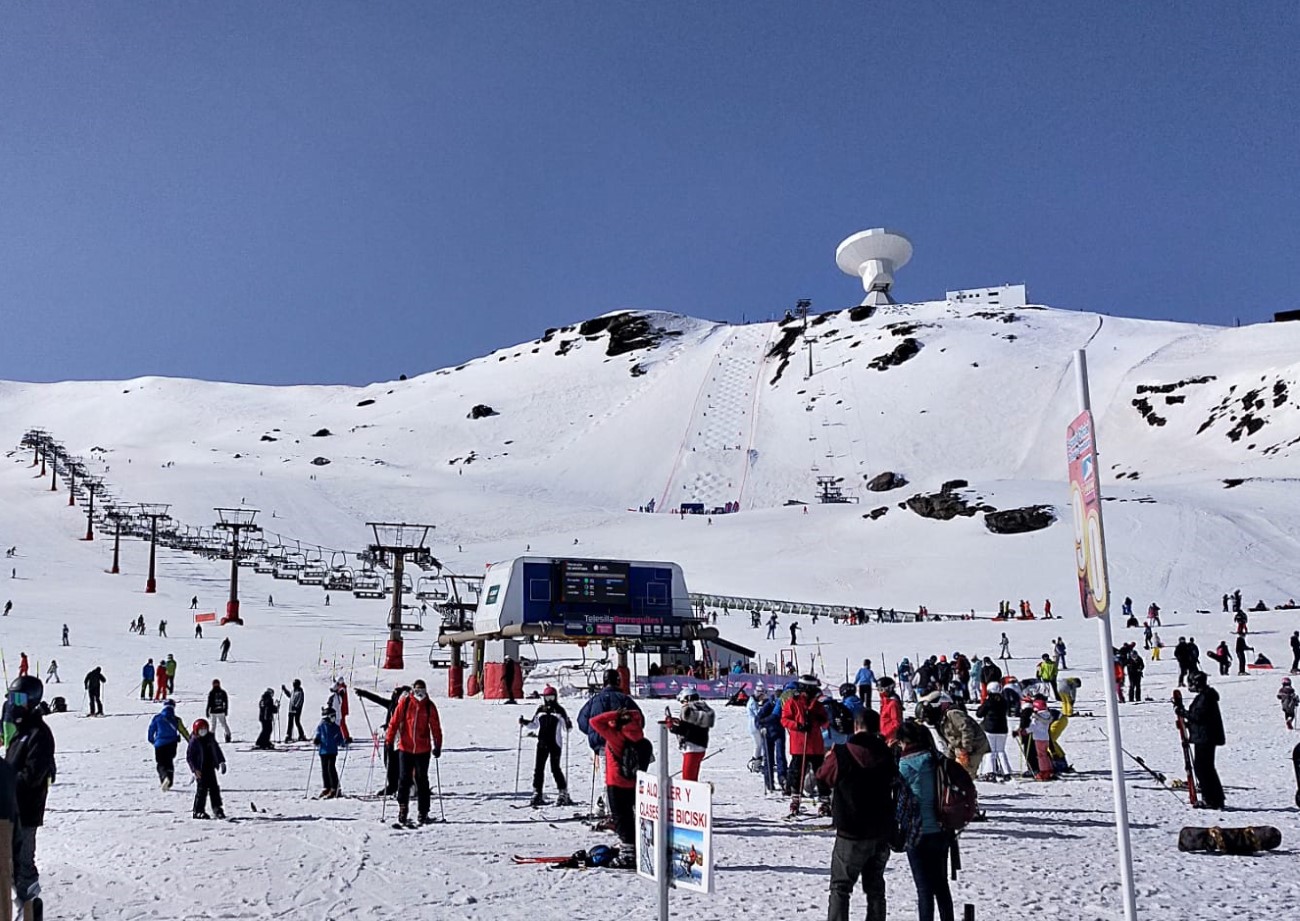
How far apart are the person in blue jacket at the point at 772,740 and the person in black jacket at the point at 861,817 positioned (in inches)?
246

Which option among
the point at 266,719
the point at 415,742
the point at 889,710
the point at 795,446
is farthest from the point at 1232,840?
the point at 795,446

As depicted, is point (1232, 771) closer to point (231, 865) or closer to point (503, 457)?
point (231, 865)

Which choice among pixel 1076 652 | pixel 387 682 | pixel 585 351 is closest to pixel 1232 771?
pixel 1076 652

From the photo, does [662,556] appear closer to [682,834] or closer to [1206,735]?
[1206,735]

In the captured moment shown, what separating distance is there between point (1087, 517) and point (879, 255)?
163423mm

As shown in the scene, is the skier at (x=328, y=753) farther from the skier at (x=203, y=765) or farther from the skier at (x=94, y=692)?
the skier at (x=94, y=692)

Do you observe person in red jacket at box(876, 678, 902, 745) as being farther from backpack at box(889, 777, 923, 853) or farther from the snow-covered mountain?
the snow-covered mountain

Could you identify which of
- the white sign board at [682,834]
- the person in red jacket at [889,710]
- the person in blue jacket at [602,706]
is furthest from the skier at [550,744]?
the white sign board at [682,834]

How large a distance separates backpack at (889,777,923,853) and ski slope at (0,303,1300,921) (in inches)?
53.0

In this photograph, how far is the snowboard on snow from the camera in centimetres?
933

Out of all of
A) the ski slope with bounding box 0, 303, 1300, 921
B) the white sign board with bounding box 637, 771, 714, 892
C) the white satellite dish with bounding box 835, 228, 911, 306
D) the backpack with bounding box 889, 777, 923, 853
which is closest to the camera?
the white sign board with bounding box 637, 771, 714, 892

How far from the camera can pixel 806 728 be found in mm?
11711

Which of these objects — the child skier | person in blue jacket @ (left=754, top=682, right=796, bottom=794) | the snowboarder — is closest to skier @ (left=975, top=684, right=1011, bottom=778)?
person in blue jacket @ (left=754, top=682, right=796, bottom=794)

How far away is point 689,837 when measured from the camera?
5934 millimetres
